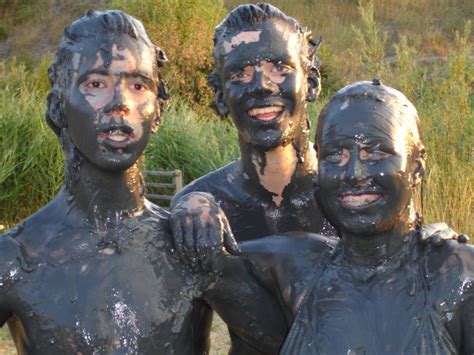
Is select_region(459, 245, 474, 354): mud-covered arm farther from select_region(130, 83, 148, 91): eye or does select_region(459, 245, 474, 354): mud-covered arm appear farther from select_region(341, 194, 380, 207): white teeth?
select_region(130, 83, 148, 91): eye

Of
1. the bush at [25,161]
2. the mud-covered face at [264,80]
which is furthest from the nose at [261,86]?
the bush at [25,161]

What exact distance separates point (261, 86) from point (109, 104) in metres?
0.70

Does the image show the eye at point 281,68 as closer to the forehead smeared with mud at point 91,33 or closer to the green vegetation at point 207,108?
the forehead smeared with mud at point 91,33

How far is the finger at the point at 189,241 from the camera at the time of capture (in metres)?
2.36

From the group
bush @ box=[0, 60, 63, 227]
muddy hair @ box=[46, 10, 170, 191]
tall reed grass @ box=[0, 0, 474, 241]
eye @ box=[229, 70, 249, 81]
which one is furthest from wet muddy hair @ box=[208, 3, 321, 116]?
bush @ box=[0, 60, 63, 227]

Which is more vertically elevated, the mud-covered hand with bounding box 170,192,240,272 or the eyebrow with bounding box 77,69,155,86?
the eyebrow with bounding box 77,69,155,86

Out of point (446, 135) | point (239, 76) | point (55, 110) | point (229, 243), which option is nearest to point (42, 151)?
point (446, 135)

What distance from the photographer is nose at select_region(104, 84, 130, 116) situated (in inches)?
90.1

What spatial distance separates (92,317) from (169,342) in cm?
23

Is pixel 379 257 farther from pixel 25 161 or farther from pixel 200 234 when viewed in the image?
pixel 25 161

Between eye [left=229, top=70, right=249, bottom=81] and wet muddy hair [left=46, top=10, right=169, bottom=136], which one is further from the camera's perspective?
eye [left=229, top=70, right=249, bottom=81]

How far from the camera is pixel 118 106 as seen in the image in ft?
7.51

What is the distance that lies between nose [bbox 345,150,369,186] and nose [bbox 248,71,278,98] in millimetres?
733

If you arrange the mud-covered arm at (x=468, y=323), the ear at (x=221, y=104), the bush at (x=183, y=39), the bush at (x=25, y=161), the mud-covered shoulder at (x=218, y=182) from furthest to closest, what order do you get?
the bush at (x=183, y=39)
the bush at (x=25, y=161)
the mud-covered shoulder at (x=218, y=182)
the ear at (x=221, y=104)
the mud-covered arm at (x=468, y=323)
